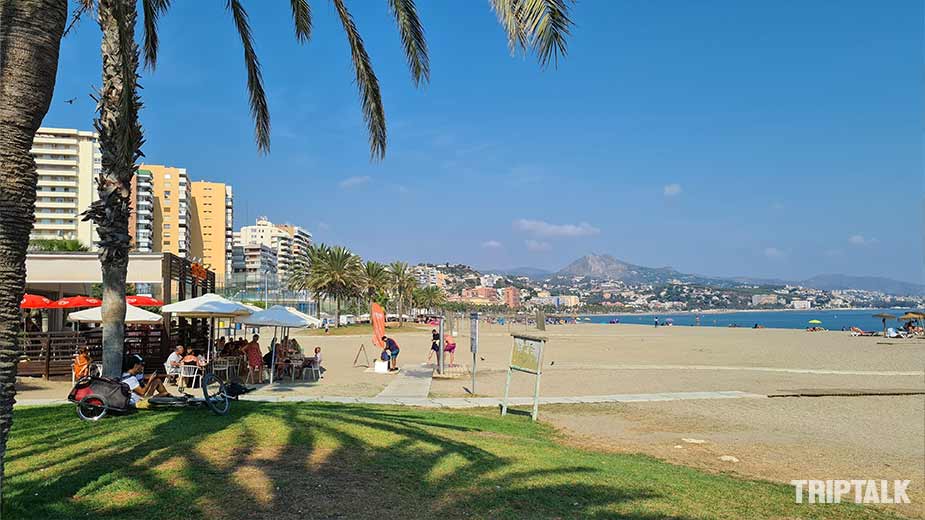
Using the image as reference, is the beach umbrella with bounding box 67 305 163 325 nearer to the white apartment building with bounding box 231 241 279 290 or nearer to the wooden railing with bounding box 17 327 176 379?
the wooden railing with bounding box 17 327 176 379

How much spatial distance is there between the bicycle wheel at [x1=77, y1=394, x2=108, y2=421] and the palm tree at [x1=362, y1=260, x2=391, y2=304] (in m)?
71.5

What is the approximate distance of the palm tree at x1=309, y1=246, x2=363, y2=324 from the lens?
71.0m

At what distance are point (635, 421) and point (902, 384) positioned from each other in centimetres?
1104

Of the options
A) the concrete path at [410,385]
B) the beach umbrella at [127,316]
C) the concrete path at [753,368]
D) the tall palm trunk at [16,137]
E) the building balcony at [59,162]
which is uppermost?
the building balcony at [59,162]

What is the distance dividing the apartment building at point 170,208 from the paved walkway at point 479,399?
121 m

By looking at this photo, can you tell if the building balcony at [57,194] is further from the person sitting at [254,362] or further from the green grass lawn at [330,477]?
the green grass lawn at [330,477]

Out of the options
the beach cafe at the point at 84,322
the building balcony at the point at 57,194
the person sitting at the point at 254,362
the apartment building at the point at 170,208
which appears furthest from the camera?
the apartment building at the point at 170,208

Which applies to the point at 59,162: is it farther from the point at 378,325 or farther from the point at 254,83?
the point at 254,83

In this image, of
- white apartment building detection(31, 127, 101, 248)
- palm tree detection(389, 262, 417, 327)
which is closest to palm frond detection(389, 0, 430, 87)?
palm tree detection(389, 262, 417, 327)

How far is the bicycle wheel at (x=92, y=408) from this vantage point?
28.2ft

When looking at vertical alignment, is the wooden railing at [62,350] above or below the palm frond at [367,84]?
below

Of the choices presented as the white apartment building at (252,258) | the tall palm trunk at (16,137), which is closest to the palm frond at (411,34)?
the tall palm trunk at (16,137)

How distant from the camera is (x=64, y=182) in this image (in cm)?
11031

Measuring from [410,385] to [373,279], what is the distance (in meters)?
66.0
